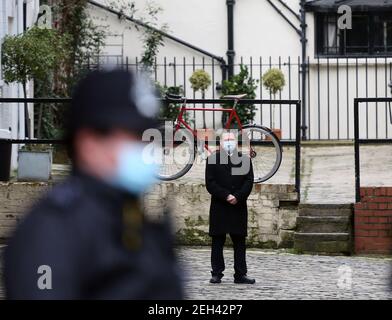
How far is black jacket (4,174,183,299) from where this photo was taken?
3.43 metres

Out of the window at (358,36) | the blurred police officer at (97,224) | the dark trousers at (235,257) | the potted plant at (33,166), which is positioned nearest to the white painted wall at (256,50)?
the window at (358,36)

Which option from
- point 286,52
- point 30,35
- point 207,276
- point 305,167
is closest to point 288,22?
point 286,52

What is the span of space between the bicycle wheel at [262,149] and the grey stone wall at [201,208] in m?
0.35

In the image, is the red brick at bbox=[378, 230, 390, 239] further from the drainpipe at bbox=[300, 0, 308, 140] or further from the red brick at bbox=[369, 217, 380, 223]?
the drainpipe at bbox=[300, 0, 308, 140]

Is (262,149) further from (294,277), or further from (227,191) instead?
(294,277)

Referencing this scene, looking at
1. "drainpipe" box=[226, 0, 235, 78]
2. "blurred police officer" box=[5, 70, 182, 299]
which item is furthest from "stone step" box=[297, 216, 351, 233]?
"blurred police officer" box=[5, 70, 182, 299]

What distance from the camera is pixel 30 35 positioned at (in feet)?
51.1

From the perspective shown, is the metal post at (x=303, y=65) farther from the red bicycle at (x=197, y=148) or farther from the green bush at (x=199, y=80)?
the red bicycle at (x=197, y=148)

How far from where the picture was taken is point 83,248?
135 inches

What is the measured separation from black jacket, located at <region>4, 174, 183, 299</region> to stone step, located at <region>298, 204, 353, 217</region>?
35.3 feet

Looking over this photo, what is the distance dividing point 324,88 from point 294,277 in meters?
9.89

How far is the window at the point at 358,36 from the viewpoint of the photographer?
22.2 m

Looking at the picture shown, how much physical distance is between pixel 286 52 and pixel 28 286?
19.0 metres

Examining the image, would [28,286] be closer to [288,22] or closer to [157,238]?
[157,238]
